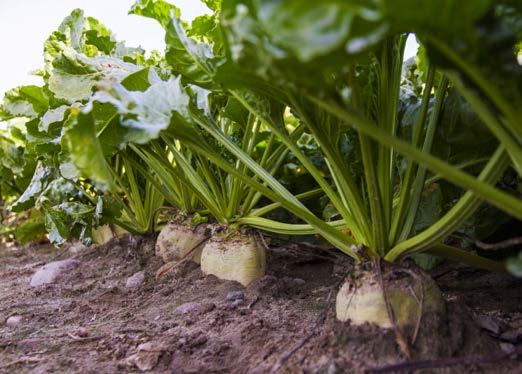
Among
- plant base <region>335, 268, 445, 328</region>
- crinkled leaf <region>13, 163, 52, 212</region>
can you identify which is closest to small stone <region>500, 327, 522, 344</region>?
plant base <region>335, 268, 445, 328</region>

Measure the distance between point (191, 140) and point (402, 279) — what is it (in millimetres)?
628

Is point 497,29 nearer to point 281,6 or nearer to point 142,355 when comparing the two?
point 281,6

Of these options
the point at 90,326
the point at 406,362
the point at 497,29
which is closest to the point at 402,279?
the point at 406,362

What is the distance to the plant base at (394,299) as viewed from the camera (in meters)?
1.12

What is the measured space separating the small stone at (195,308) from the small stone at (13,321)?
547 millimetres

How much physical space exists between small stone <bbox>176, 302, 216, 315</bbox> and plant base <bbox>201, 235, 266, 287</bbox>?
0.23 m

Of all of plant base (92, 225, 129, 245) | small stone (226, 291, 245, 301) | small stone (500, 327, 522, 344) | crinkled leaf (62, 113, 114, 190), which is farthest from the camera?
plant base (92, 225, 129, 245)

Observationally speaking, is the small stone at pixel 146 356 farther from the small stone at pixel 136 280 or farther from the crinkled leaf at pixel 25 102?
the crinkled leaf at pixel 25 102

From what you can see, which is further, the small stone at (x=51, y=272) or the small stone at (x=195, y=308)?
the small stone at (x=51, y=272)

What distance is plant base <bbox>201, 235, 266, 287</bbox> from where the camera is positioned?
1.83 meters

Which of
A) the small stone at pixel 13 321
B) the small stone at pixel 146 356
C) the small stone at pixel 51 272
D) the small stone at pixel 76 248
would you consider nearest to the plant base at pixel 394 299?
the small stone at pixel 146 356

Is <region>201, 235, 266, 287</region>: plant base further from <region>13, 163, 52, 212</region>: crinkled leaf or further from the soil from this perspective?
<region>13, 163, 52, 212</region>: crinkled leaf

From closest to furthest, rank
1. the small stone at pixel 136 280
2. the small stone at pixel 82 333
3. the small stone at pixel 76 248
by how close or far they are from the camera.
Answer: the small stone at pixel 82 333
the small stone at pixel 136 280
the small stone at pixel 76 248

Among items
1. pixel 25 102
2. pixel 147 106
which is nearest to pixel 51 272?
pixel 25 102
